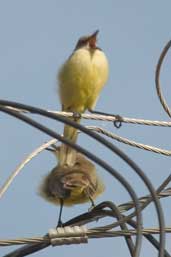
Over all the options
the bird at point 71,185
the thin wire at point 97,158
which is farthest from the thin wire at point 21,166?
the thin wire at point 97,158

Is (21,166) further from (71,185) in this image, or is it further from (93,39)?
(93,39)

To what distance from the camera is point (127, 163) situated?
3.60 m

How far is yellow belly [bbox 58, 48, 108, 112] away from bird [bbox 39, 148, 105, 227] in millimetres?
1217

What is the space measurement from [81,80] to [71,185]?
1634mm

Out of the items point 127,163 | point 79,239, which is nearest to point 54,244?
point 79,239

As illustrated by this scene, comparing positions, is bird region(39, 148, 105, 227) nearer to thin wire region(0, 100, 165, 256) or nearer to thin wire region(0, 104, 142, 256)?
thin wire region(0, 104, 142, 256)

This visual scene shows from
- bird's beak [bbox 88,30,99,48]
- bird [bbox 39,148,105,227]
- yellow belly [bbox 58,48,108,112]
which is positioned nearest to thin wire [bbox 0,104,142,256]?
bird [bbox 39,148,105,227]

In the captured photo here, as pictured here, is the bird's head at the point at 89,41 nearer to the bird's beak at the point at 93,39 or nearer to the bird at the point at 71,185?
the bird's beak at the point at 93,39

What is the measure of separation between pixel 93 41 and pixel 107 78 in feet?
1.30

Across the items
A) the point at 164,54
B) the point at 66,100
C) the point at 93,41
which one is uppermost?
the point at 93,41

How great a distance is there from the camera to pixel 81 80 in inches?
311

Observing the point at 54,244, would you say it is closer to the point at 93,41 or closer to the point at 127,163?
the point at 127,163

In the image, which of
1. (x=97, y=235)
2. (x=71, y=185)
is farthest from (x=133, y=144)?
(x=97, y=235)

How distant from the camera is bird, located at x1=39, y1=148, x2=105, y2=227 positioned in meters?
6.54
